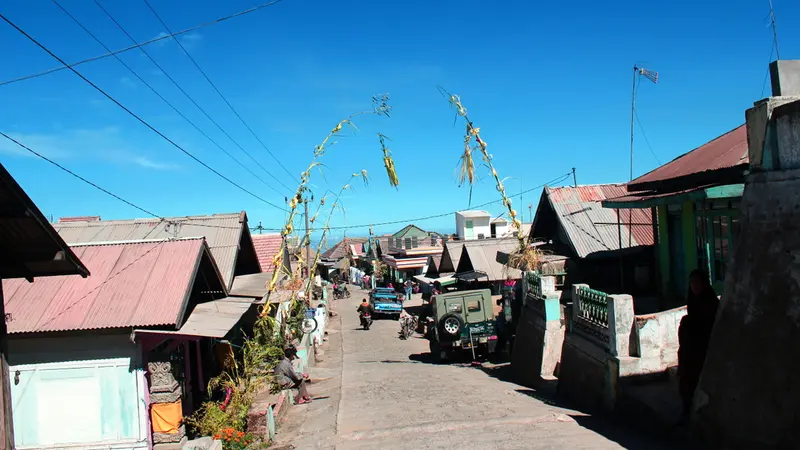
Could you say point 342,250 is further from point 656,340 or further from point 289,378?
point 656,340

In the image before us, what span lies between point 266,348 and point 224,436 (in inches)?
133

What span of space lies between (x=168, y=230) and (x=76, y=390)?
11184mm

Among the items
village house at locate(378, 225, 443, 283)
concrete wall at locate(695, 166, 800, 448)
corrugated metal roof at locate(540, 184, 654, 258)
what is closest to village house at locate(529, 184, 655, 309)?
corrugated metal roof at locate(540, 184, 654, 258)

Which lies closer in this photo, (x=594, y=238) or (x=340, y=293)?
(x=594, y=238)

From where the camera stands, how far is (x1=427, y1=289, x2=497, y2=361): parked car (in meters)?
19.0

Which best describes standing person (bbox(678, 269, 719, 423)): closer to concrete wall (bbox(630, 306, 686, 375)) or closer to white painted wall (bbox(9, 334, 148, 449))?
concrete wall (bbox(630, 306, 686, 375))

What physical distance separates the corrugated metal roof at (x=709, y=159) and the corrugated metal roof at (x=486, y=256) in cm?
1357

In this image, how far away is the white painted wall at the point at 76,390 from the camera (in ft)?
33.5

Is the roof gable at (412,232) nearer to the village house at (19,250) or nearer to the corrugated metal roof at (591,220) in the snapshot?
the corrugated metal roof at (591,220)

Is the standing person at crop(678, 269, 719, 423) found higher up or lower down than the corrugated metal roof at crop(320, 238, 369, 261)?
lower down

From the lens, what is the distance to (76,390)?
10.2m

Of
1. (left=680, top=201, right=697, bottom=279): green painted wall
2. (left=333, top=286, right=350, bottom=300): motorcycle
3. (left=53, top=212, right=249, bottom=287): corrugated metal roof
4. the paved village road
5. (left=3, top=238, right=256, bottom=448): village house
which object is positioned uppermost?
(left=53, top=212, right=249, bottom=287): corrugated metal roof

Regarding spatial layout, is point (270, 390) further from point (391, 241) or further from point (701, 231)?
point (391, 241)

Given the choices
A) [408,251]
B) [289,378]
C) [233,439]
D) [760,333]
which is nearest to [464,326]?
[289,378]
